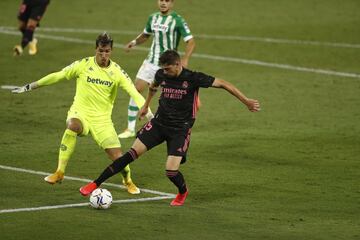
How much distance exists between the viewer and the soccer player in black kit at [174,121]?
1501cm

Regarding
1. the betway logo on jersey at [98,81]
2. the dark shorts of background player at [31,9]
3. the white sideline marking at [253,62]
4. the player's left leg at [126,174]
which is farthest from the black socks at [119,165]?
the dark shorts of background player at [31,9]

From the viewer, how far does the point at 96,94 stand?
1579 centimetres

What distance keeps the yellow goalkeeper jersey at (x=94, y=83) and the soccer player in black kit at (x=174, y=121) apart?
27.2 inches

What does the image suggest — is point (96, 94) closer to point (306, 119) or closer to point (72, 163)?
point (72, 163)

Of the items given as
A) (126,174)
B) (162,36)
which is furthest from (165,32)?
(126,174)

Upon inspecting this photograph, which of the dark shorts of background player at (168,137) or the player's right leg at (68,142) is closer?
the dark shorts of background player at (168,137)

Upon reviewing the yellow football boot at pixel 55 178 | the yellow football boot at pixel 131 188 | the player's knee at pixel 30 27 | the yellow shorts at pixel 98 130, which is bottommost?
the player's knee at pixel 30 27

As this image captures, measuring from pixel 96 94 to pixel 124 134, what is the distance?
467 centimetres

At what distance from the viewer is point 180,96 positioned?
15.1m

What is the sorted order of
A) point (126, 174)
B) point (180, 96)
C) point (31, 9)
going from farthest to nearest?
point (31, 9) < point (126, 174) < point (180, 96)

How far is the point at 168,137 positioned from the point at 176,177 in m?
0.66

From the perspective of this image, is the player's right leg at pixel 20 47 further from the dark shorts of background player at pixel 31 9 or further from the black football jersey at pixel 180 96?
the black football jersey at pixel 180 96

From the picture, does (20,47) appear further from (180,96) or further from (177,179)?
(177,179)

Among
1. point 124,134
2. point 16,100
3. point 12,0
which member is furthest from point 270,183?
point 12,0
